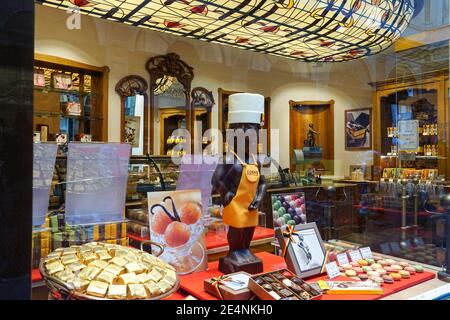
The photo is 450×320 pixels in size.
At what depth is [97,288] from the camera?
2.54 ft

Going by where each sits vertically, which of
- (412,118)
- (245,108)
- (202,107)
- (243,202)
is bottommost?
(243,202)

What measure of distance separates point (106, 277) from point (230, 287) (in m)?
0.35

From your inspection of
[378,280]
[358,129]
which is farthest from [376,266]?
[358,129]

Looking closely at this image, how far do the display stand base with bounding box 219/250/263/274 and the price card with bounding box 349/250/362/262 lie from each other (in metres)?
0.41

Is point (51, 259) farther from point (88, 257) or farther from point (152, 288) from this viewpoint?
point (152, 288)

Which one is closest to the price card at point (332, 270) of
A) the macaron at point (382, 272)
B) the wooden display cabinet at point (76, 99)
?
the macaron at point (382, 272)

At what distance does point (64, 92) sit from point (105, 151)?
79cm

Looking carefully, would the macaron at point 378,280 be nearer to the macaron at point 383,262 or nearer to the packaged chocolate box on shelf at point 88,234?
the macaron at point 383,262

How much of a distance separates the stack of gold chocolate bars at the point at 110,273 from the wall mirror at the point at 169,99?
1817 mm

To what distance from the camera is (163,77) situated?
120 inches

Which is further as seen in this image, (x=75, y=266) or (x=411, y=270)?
(x=411, y=270)

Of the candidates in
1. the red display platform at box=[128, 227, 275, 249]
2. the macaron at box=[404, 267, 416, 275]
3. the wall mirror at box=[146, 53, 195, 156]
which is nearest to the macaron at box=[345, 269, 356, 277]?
the macaron at box=[404, 267, 416, 275]
